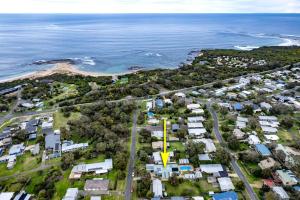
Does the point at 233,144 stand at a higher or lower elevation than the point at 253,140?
higher

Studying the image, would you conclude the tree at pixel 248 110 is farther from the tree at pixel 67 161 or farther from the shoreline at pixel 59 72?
the shoreline at pixel 59 72

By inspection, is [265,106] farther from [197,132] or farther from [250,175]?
[250,175]

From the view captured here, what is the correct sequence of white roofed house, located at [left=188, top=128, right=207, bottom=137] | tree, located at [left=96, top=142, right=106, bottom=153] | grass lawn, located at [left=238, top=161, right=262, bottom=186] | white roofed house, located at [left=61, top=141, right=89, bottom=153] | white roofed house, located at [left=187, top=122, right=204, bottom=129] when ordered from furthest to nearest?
white roofed house, located at [left=187, top=122, right=204, bottom=129] < white roofed house, located at [left=188, top=128, right=207, bottom=137] < white roofed house, located at [left=61, top=141, right=89, bottom=153] < tree, located at [left=96, top=142, right=106, bottom=153] < grass lawn, located at [left=238, top=161, right=262, bottom=186]

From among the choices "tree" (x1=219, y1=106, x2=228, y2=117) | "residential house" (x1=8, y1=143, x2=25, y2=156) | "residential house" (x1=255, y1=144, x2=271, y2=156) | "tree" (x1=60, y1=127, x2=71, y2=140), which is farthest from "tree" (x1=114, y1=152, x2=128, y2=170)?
"tree" (x1=219, y1=106, x2=228, y2=117)

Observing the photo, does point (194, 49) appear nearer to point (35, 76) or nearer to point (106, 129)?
point (35, 76)

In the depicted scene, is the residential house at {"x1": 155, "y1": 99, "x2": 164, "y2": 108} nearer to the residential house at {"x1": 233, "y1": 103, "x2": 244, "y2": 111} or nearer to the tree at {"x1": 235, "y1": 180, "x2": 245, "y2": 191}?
Answer: the residential house at {"x1": 233, "y1": 103, "x2": 244, "y2": 111}

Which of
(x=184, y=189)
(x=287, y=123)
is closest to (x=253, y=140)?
(x=287, y=123)

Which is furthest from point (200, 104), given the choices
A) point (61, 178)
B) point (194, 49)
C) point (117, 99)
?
point (194, 49)
